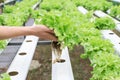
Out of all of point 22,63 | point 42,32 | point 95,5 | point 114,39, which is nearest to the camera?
point 42,32

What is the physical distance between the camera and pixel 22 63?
2342 millimetres

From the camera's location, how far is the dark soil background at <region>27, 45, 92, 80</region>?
3283 millimetres

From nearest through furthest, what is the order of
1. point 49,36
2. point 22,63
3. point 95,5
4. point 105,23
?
point 49,36 → point 22,63 → point 105,23 → point 95,5

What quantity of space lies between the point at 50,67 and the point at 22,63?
3.76 ft

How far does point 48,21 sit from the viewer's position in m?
2.26

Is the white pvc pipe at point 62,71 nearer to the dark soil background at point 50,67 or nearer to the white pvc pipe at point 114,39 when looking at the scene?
the white pvc pipe at point 114,39

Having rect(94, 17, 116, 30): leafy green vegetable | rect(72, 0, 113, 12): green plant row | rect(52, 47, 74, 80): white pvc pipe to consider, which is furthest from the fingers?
rect(72, 0, 113, 12): green plant row

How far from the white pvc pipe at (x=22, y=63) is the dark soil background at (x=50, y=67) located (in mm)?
549

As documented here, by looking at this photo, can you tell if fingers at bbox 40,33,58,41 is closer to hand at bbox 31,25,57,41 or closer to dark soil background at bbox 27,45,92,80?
hand at bbox 31,25,57,41

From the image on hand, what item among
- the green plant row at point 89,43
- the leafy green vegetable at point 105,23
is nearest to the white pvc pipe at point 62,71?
the green plant row at point 89,43

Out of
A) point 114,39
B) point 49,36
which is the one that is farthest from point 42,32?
point 114,39

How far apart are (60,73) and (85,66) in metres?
1.33

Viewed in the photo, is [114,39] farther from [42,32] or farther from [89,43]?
[42,32]

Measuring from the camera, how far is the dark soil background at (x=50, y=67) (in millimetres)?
3283
